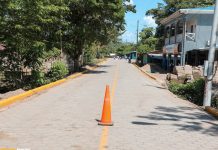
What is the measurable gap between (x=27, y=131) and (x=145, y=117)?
13.2ft

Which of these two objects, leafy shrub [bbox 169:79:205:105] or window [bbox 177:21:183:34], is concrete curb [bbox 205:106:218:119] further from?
window [bbox 177:21:183:34]

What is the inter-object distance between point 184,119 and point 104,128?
3154mm

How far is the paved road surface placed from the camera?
28.3ft

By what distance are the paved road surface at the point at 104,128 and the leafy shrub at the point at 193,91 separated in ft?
15.2

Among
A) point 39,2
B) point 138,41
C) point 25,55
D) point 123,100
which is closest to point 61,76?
point 25,55

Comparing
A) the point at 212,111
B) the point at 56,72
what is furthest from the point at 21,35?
the point at 212,111

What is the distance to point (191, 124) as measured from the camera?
38.3 feet

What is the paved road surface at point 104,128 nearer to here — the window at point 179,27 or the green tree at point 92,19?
the green tree at point 92,19

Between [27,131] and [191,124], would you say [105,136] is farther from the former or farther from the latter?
[191,124]

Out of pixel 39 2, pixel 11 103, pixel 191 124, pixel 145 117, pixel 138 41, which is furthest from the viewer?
pixel 138 41

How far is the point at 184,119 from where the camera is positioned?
12562 mm

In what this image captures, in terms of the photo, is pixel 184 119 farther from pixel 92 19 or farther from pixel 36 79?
pixel 92 19

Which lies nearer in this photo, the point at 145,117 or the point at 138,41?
the point at 145,117

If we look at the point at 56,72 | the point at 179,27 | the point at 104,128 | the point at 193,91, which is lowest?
the point at 193,91
